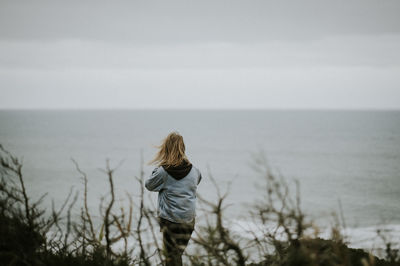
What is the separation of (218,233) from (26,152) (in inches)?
3332

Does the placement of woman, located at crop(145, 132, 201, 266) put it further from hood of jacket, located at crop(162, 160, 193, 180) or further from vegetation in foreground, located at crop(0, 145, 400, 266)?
vegetation in foreground, located at crop(0, 145, 400, 266)

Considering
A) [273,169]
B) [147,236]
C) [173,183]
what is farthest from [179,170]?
[273,169]

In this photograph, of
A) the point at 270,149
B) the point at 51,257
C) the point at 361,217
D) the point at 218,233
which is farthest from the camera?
the point at 270,149

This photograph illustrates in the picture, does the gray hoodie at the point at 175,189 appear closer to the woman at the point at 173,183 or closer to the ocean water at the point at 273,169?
the woman at the point at 173,183

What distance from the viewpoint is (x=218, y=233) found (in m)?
2.80

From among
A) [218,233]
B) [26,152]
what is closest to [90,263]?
[218,233]

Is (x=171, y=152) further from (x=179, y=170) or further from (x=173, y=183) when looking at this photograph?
(x=173, y=183)

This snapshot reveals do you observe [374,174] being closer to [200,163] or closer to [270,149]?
[200,163]

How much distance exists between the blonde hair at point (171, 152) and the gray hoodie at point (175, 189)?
6 centimetres

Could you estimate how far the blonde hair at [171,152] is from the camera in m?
3.78

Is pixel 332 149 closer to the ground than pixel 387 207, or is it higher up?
higher up

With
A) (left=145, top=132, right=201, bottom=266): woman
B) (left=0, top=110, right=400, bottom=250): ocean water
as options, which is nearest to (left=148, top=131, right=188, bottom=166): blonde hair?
(left=145, top=132, right=201, bottom=266): woman

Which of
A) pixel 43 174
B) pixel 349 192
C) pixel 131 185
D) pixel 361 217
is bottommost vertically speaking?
pixel 361 217

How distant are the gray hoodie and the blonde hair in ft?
0.20
